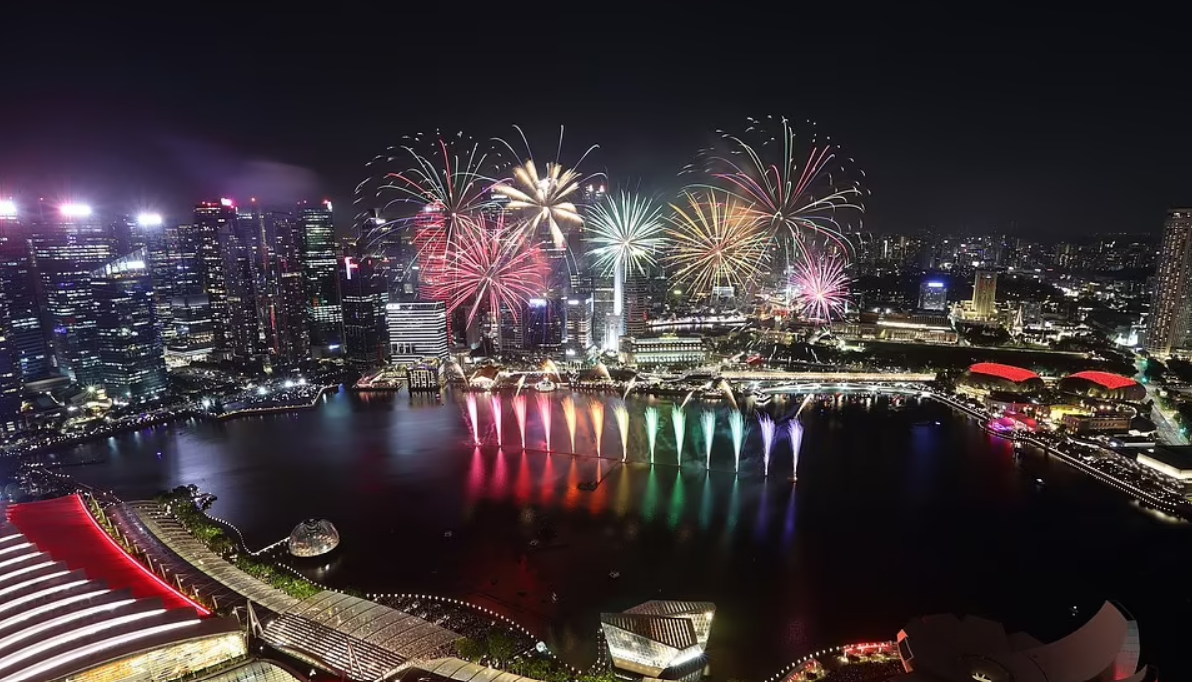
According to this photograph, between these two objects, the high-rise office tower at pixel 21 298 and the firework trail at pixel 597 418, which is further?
the high-rise office tower at pixel 21 298

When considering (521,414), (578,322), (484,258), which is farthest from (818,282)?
(484,258)

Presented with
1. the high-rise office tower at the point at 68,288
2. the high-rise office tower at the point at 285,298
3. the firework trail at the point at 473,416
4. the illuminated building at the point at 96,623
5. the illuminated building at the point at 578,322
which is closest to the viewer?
the illuminated building at the point at 96,623

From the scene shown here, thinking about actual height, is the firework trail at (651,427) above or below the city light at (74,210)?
below

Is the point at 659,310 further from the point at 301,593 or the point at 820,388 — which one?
the point at 301,593

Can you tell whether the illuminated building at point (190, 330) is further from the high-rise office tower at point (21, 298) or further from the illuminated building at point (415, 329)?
the illuminated building at point (415, 329)

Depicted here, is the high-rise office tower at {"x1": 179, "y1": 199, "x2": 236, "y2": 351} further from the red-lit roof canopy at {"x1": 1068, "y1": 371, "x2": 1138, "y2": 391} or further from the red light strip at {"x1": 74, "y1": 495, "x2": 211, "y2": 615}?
the red-lit roof canopy at {"x1": 1068, "y1": 371, "x2": 1138, "y2": 391}

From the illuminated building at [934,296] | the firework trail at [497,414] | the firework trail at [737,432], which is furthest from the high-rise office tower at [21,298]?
the illuminated building at [934,296]
